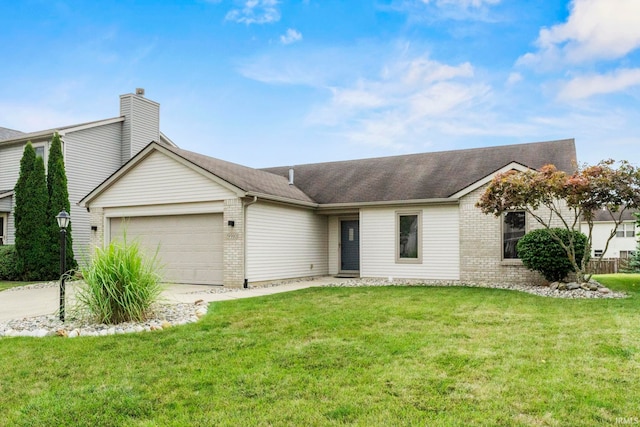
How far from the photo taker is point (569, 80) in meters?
16.1

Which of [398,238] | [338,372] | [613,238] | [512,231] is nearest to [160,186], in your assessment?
[398,238]

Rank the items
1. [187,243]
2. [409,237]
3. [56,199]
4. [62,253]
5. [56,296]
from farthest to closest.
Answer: [56,199], [409,237], [187,243], [56,296], [62,253]

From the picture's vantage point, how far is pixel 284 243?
49.1 feet

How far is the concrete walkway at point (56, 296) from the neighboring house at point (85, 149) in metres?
6.36

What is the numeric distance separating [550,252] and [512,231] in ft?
5.86

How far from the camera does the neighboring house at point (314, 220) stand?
45.1 ft

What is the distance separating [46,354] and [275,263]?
9.14 meters

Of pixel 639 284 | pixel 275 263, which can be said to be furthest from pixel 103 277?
pixel 639 284

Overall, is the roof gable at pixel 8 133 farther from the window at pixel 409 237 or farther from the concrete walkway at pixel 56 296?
the window at pixel 409 237

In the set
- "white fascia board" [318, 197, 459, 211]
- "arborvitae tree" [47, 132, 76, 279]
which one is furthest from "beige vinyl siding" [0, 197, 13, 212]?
"white fascia board" [318, 197, 459, 211]

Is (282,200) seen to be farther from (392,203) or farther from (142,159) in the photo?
(142,159)

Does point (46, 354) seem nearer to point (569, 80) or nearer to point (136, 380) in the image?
point (136, 380)

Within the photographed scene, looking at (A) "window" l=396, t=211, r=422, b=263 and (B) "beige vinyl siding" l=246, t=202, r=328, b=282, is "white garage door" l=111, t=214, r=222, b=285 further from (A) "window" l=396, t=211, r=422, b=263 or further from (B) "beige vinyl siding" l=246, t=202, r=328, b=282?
(A) "window" l=396, t=211, r=422, b=263

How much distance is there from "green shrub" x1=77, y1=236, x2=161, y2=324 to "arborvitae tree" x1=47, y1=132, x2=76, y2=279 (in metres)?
11.1
